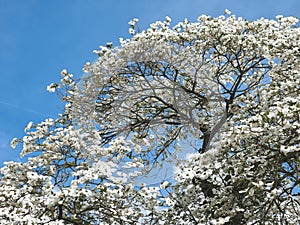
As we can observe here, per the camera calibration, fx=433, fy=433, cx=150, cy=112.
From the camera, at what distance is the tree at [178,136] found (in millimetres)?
6125

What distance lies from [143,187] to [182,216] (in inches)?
32.3

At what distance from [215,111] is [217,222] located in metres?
3.01

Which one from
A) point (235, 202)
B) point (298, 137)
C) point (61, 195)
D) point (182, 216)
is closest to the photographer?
point (298, 137)

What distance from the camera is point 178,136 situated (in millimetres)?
9164

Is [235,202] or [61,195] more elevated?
[61,195]

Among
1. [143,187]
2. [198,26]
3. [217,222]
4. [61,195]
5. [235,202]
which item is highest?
[198,26]

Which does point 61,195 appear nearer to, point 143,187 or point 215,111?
point 143,187

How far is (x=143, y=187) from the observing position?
7.45 metres

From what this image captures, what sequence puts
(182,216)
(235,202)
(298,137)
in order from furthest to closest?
(182,216) → (235,202) → (298,137)

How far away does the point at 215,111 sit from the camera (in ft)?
27.6

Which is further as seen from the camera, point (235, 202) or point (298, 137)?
point (235, 202)

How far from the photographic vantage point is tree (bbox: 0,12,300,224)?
6.12 meters

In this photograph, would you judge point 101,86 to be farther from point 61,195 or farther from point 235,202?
point 235,202

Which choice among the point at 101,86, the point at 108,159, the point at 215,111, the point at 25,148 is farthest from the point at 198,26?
the point at 25,148
